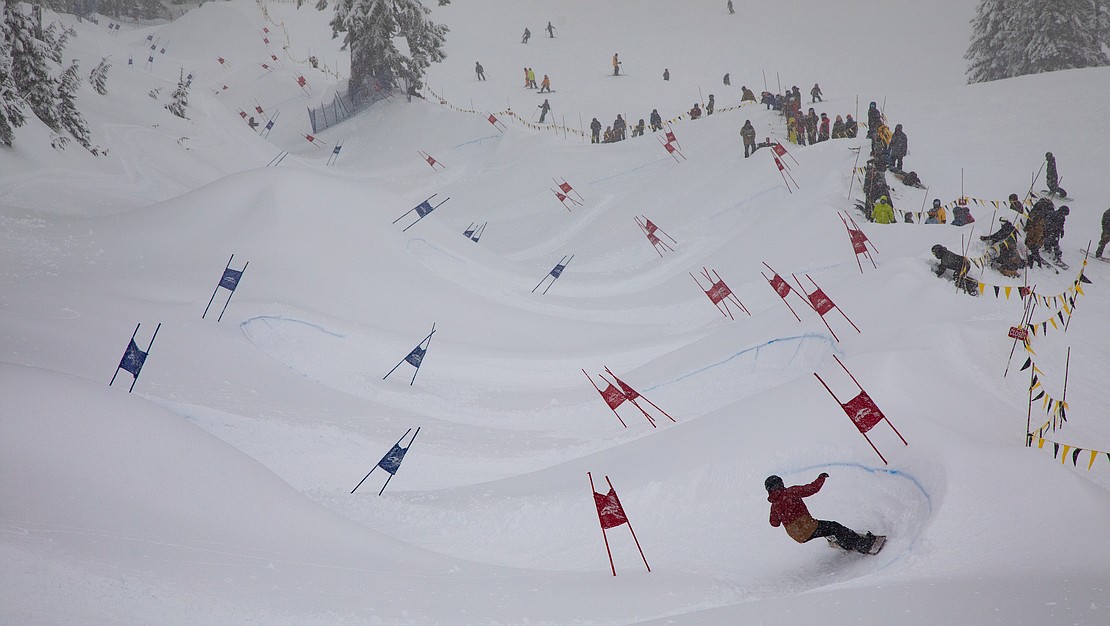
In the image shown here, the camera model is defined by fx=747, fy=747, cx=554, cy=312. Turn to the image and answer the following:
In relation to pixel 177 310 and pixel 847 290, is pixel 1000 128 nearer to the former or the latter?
pixel 847 290

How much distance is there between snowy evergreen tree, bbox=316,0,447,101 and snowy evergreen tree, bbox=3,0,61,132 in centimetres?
1703

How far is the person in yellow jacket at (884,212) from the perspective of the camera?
54.6 ft

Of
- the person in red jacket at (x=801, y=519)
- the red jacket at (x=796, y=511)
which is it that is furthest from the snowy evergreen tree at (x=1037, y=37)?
the red jacket at (x=796, y=511)

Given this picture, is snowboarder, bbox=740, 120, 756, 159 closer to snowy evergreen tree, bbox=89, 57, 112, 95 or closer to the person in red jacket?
the person in red jacket

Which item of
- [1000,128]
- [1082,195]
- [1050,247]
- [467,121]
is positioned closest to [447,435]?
[1050,247]

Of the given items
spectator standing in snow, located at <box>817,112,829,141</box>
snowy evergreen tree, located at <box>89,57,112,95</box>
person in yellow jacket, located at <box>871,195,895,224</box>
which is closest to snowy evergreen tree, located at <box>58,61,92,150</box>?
snowy evergreen tree, located at <box>89,57,112,95</box>

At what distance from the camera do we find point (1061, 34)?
3191cm

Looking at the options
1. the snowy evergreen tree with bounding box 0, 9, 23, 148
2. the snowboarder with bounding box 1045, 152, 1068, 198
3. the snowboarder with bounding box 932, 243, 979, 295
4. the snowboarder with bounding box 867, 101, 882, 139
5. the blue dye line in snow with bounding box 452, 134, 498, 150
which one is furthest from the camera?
the blue dye line in snow with bounding box 452, 134, 498, 150

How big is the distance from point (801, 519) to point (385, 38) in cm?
3351

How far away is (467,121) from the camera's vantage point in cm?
3309

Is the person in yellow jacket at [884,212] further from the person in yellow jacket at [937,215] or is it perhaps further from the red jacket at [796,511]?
the red jacket at [796,511]

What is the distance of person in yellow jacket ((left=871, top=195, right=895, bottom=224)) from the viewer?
16.7 meters

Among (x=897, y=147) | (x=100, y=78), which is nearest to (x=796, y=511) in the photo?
(x=897, y=147)

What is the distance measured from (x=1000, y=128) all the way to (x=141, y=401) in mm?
24437
